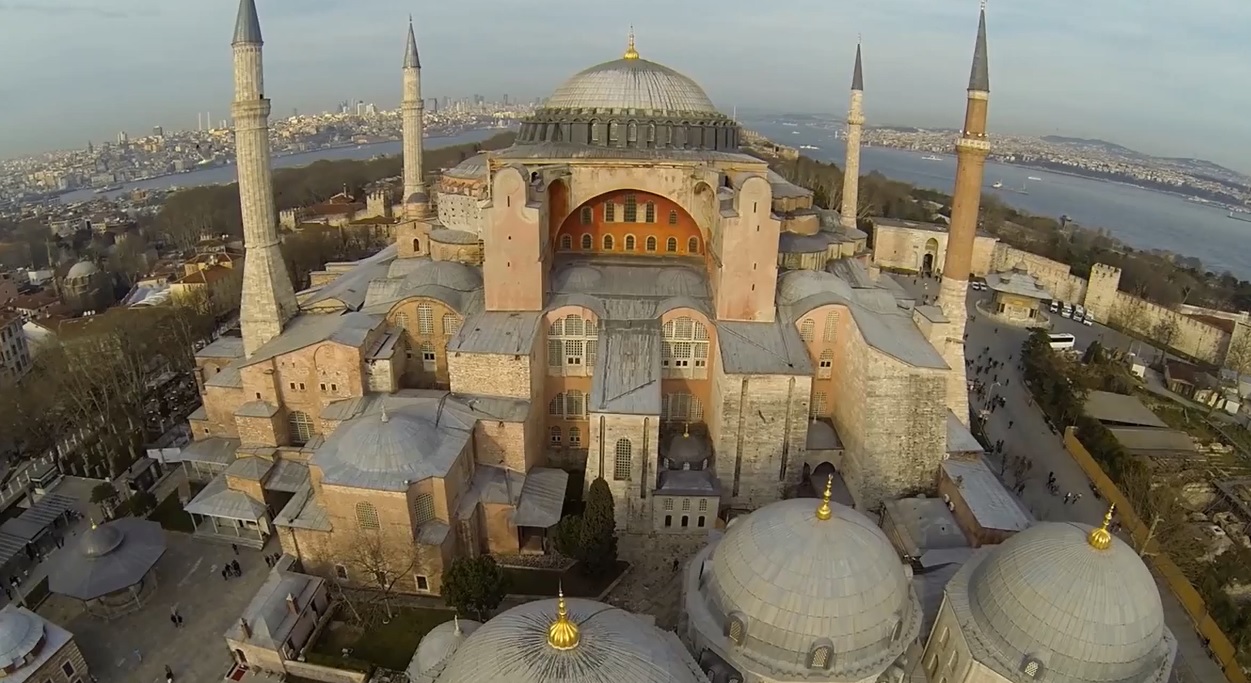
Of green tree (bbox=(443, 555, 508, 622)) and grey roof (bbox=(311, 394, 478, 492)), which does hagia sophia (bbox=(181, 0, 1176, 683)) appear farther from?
green tree (bbox=(443, 555, 508, 622))

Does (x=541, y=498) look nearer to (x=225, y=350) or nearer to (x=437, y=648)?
(x=437, y=648)

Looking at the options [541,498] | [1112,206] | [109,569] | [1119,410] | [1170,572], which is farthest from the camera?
[1112,206]

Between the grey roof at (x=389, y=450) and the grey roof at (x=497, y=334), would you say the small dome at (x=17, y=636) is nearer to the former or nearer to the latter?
the grey roof at (x=389, y=450)

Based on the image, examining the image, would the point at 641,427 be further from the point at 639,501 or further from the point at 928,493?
the point at 928,493

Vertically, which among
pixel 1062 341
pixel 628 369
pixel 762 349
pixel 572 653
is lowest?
pixel 1062 341

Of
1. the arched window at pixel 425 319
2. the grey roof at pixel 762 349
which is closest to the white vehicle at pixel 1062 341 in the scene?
the grey roof at pixel 762 349

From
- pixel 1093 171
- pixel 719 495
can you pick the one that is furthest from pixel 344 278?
pixel 1093 171

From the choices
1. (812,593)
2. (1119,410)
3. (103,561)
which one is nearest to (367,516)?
(103,561)
